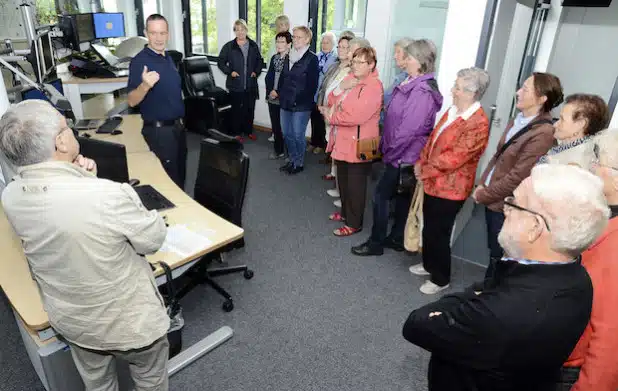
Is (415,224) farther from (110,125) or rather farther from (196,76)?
(196,76)

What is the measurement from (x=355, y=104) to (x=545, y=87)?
1.17 meters

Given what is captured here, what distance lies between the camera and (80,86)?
4.41 metres

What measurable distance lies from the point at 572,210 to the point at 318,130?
174 inches

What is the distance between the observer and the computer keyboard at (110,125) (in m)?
3.48

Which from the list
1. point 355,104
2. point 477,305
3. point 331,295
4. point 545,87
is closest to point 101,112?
point 355,104

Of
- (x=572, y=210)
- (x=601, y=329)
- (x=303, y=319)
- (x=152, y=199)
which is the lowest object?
(x=303, y=319)

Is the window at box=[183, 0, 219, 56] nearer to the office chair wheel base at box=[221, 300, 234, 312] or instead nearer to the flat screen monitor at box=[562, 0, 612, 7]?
the flat screen monitor at box=[562, 0, 612, 7]

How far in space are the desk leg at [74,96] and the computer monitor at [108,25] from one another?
4.12 feet

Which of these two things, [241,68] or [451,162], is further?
[241,68]

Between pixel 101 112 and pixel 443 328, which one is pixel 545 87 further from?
pixel 101 112

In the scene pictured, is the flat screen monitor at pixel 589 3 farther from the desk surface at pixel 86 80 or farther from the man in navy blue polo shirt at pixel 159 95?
the desk surface at pixel 86 80

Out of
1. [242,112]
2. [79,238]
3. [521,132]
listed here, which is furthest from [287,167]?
[79,238]

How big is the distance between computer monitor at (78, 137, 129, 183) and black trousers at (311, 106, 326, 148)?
3206 mm

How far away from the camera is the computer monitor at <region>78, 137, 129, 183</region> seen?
2.25 m
